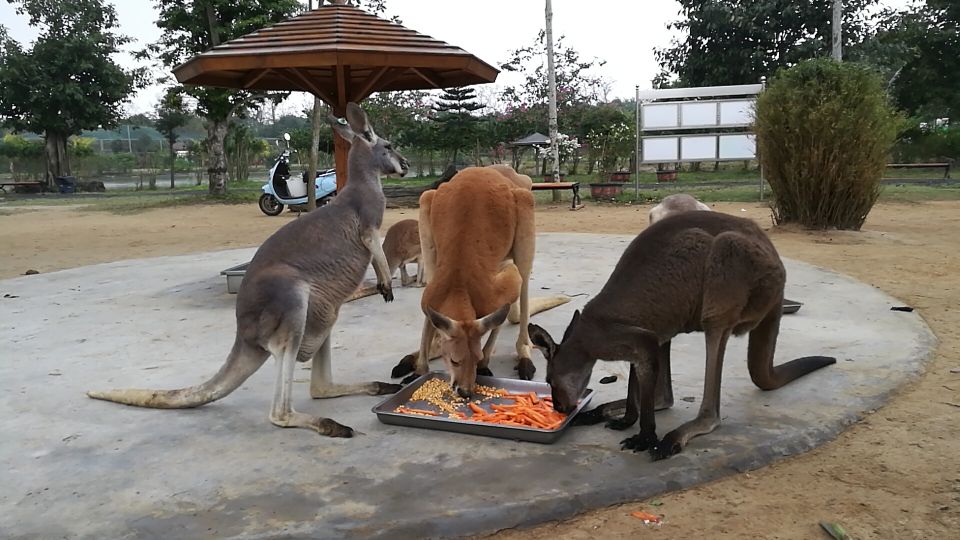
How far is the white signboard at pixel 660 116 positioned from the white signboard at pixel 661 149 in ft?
0.84

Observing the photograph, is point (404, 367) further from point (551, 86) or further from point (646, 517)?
point (551, 86)

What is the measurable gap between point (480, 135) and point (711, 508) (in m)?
23.3

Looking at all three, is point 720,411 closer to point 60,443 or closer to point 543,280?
point 60,443

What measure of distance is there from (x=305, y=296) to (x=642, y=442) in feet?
4.71

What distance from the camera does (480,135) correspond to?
2495 centimetres

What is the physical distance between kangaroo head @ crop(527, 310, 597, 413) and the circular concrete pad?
17cm

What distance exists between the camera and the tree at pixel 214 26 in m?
16.0

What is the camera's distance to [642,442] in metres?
2.63

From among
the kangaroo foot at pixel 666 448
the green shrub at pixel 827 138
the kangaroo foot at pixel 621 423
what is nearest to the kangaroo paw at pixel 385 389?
the kangaroo foot at pixel 621 423

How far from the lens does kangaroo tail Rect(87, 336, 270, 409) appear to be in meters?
2.97

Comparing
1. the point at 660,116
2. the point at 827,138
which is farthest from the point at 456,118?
the point at 827,138

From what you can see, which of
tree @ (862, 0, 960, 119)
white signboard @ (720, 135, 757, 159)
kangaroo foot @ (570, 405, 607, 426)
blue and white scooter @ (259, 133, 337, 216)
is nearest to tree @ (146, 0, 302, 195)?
blue and white scooter @ (259, 133, 337, 216)

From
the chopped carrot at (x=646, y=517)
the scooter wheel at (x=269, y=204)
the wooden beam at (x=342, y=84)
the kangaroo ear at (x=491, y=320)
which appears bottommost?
the chopped carrot at (x=646, y=517)

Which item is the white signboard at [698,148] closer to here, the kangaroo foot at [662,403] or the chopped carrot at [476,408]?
the kangaroo foot at [662,403]
